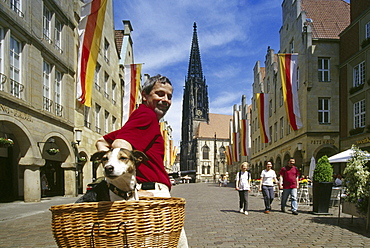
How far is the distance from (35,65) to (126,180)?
14.7 m

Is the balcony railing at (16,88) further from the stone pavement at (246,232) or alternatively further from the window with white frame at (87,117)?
the window with white frame at (87,117)

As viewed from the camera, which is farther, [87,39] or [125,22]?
[125,22]

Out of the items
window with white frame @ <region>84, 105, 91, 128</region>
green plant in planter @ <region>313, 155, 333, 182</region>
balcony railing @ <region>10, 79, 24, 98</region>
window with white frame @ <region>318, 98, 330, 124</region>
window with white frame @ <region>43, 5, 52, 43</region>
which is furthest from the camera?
window with white frame @ <region>318, 98, 330, 124</region>

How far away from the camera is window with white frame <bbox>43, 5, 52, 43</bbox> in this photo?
1697 cm

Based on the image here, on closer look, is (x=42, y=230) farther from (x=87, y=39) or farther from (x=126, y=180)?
(x=87, y=39)

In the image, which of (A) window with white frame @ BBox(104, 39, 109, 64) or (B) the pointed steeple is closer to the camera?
(A) window with white frame @ BBox(104, 39, 109, 64)

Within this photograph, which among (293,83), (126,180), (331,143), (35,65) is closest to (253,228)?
(126,180)

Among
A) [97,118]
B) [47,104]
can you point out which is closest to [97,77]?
[97,118]

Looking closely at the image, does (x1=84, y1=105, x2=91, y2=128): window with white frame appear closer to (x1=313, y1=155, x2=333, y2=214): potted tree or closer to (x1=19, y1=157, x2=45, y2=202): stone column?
(x1=19, y1=157, x2=45, y2=202): stone column

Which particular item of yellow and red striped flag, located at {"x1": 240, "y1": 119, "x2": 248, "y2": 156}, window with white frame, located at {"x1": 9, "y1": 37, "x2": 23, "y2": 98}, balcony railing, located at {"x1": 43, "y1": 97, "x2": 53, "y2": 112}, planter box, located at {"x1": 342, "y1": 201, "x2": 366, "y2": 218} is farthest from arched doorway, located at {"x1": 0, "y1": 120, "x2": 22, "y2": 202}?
yellow and red striped flag, located at {"x1": 240, "y1": 119, "x2": 248, "y2": 156}

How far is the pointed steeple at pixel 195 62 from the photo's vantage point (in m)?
113

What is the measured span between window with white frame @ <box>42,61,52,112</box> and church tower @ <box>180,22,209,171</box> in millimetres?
91392

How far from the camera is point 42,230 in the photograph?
808cm

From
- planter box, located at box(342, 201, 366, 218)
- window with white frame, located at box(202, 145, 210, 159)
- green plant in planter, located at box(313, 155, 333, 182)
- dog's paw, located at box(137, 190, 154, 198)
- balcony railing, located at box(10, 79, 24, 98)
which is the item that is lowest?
window with white frame, located at box(202, 145, 210, 159)
